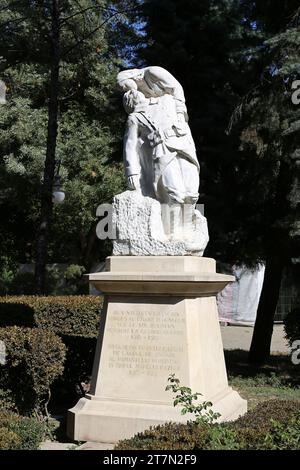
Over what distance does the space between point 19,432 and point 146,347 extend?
1562 millimetres

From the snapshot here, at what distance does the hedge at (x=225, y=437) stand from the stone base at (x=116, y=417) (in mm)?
1285

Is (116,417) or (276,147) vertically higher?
(276,147)

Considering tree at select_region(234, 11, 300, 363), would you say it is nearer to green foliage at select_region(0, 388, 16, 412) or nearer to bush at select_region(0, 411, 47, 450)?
green foliage at select_region(0, 388, 16, 412)

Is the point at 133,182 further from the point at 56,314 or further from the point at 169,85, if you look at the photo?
the point at 56,314

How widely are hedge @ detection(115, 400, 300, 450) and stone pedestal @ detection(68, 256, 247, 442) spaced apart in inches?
55.6

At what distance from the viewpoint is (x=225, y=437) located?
14.6ft

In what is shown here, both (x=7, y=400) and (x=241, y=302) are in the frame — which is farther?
(x=241, y=302)

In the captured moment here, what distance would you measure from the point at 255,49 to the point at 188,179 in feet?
19.0

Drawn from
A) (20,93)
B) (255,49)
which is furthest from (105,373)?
(20,93)

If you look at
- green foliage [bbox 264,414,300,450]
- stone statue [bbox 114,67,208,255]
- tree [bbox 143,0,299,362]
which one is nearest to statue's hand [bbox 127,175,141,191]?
stone statue [bbox 114,67,208,255]

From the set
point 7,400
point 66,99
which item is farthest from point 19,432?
point 66,99

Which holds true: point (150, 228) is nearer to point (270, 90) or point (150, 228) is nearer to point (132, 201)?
point (132, 201)

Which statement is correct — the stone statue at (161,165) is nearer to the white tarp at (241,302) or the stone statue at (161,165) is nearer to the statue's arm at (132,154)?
the statue's arm at (132,154)

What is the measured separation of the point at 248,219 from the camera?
11.8 metres
